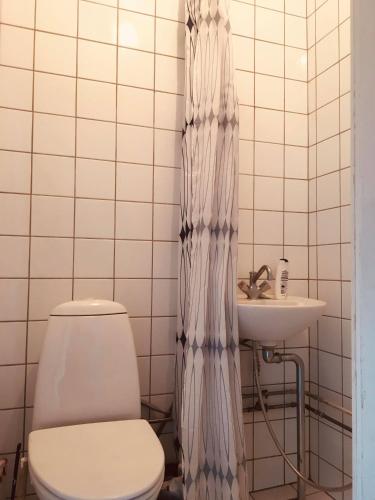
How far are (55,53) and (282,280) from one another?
4.35 feet

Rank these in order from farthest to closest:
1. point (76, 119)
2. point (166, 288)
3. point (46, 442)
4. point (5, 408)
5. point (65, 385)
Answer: point (166, 288)
point (76, 119)
point (5, 408)
point (65, 385)
point (46, 442)

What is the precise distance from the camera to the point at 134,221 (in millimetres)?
1515

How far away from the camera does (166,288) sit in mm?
1553

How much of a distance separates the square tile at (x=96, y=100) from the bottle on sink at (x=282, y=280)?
3.13ft

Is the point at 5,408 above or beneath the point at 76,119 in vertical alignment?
beneath

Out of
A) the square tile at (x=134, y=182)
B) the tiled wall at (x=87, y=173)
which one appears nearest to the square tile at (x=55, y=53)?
the tiled wall at (x=87, y=173)

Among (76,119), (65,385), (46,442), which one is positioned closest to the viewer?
(46,442)

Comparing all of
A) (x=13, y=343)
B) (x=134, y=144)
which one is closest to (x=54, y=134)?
(x=134, y=144)

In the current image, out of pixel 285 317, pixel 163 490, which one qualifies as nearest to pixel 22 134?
pixel 285 317

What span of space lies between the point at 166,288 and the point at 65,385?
21.5 inches

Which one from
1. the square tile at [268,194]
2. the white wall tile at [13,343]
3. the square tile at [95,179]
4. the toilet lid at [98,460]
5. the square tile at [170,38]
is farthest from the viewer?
the square tile at [268,194]

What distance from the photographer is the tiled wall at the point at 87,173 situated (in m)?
1.37

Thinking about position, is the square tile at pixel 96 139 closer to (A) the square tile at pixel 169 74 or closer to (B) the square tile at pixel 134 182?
(B) the square tile at pixel 134 182

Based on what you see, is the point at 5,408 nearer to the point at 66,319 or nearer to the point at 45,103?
the point at 66,319
